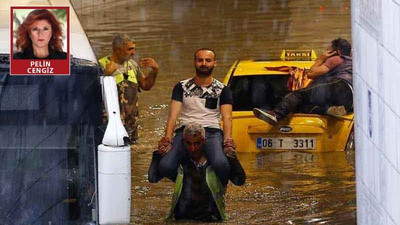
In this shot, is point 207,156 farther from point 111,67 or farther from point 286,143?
point 286,143

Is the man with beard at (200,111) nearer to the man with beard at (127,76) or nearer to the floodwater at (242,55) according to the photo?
the floodwater at (242,55)

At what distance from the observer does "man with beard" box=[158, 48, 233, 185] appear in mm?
12289

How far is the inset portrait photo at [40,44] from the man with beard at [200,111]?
4.29 metres

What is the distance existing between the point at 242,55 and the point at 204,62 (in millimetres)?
10737

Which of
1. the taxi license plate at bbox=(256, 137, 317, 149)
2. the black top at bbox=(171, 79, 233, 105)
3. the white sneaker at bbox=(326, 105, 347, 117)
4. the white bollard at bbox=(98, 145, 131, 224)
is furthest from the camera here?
the white sneaker at bbox=(326, 105, 347, 117)

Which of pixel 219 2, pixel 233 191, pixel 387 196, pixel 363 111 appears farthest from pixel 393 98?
pixel 219 2

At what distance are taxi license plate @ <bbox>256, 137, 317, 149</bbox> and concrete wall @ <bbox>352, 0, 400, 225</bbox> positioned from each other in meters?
7.88

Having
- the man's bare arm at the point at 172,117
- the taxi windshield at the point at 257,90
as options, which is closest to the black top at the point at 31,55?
the man's bare arm at the point at 172,117

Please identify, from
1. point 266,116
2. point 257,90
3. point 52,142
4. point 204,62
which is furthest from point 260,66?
point 52,142

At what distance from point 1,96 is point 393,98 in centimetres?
288

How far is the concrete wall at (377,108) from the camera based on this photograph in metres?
6.30

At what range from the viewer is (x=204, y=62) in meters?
12.7

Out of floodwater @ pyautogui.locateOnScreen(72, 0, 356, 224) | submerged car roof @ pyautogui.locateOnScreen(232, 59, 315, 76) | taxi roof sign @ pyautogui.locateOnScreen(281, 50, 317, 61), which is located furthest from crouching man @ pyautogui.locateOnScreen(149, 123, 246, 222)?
taxi roof sign @ pyautogui.locateOnScreen(281, 50, 317, 61)

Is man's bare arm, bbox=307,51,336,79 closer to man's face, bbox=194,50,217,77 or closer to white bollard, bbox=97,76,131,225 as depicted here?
man's face, bbox=194,50,217,77
